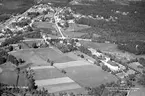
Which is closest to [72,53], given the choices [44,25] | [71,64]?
[71,64]

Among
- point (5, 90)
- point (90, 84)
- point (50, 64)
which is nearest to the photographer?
point (5, 90)

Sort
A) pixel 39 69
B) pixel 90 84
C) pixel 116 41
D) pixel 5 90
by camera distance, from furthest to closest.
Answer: pixel 116 41 < pixel 39 69 < pixel 90 84 < pixel 5 90

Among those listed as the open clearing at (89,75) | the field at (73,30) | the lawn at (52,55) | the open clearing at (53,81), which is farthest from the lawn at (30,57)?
the field at (73,30)

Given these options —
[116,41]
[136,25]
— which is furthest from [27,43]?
[136,25]

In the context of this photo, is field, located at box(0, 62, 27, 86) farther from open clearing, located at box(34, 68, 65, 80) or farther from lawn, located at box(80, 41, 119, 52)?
lawn, located at box(80, 41, 119, 52)

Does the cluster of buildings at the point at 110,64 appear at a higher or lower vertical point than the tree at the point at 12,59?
lower

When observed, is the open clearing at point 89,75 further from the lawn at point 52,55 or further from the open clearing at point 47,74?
the lawn at point 52,55

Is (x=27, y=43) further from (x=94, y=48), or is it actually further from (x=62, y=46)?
(x=94, y=48)

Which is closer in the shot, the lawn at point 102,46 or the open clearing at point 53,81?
the open clearing at point 53,81
